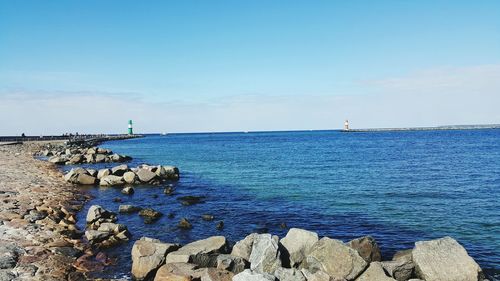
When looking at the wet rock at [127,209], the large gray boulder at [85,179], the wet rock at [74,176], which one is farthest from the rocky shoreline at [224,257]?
the wet rock at [74,176]

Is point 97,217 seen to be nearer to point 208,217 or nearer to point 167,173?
point 208,217

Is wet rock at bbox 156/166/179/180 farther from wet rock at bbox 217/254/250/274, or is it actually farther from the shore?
wet rock at bbox 217/254/250/274

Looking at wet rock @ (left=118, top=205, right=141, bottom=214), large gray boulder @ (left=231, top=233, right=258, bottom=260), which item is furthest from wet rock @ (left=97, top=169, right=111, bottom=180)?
large gray boulder @ (left=231, top=233, right=258, bottom=260)

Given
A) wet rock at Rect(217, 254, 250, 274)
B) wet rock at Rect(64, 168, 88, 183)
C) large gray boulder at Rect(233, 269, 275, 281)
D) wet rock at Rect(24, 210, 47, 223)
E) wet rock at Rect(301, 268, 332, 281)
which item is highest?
wet rock at Rect(64, 168, 88, 183)

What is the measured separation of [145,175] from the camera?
3666 centimetres

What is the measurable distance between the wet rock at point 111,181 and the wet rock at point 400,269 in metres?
27.7

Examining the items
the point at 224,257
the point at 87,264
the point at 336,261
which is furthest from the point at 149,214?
the point at 336,261

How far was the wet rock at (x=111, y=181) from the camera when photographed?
34531 millimetres

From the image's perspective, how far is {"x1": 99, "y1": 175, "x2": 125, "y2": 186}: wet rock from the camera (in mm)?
34531

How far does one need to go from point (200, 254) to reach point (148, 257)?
1.97 m

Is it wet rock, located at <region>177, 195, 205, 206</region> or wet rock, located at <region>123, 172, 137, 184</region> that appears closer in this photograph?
wet rock, located at <region>177, 195, 205, 206</region>

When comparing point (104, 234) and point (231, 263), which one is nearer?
point (231, 263)

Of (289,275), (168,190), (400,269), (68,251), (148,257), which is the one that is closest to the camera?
(289,275)

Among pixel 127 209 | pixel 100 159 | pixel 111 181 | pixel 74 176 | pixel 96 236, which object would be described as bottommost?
pixel 127 209
